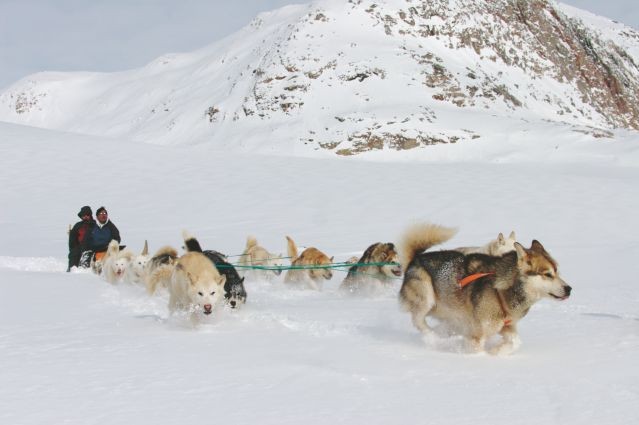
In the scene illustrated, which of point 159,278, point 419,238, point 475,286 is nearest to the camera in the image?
point 475,286

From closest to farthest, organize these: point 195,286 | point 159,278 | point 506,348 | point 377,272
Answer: point 506,348
point 195,286
point 159,278
point 377,272

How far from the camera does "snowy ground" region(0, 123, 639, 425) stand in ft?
8.72

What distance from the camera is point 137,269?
7.13 metres

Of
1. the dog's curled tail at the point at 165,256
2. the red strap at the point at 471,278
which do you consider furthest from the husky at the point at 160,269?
the red strap at the point at 471,278

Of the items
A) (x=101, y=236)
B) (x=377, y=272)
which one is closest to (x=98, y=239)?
(x=101, y=236)

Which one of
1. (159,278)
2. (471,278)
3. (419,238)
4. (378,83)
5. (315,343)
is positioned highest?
(378,83)

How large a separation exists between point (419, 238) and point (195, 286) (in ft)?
5.63

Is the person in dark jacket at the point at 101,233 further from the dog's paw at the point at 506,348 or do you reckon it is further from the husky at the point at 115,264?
the dog's paw at the point at 506,348

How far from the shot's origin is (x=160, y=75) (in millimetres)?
50844

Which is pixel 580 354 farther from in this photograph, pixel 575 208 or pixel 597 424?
pixel 575 208

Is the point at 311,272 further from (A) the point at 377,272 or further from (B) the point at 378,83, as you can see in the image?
(B) the point at 378,83

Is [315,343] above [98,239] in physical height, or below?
below

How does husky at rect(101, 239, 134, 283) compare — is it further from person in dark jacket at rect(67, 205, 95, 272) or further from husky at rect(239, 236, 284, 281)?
husky at rect(239, 236, 284, 281)

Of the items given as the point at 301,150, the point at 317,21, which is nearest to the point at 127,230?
the point at 301,150
